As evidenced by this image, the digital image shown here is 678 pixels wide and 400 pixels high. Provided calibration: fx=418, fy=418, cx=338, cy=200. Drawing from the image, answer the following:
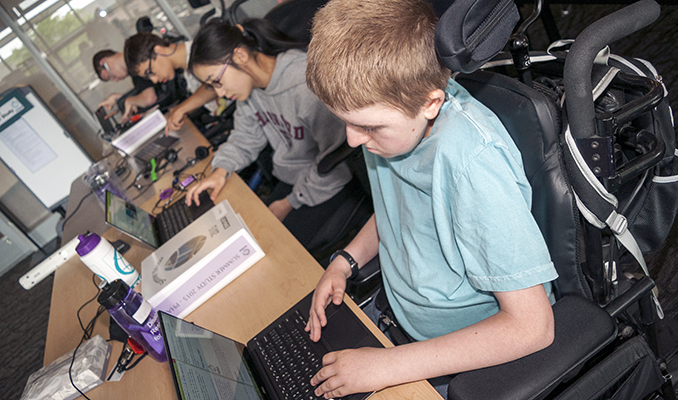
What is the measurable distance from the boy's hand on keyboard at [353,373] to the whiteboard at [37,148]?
4.04 metres

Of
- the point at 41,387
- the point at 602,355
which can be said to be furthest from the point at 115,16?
the point at 602,355

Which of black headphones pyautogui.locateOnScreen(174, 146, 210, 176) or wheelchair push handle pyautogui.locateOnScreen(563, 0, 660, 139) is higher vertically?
wheelchair push handle pyautogui.locateOnScreen(563, 0, 660, 139)

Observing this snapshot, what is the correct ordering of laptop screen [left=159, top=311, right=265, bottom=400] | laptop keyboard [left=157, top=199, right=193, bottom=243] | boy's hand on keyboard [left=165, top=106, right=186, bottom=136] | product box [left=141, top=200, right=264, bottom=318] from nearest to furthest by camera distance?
1. laptop screen [left=159, top=311, right=265, bottom=400]
2. product box [left=141, top=200, right=264, bottom=318]
3. laptop keyboard [left=157, top=199, right=193, bottom=243]
4. boy's hand on keyboard [left=165, top=106, right=186, bottom=136]

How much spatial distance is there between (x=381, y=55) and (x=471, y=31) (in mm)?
135

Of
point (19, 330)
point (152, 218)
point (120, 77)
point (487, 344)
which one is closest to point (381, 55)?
point (487, 344)

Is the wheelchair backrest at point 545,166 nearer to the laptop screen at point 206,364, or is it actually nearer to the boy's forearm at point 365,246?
the boy's forearm at point 365,246

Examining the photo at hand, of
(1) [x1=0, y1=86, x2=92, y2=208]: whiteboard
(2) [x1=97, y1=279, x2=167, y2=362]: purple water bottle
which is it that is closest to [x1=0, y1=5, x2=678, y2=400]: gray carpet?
(1) [x1=0, y1=86, x2=92, y2=208]: whiteboard

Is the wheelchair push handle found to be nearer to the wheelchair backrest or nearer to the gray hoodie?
the wheelchair backrest

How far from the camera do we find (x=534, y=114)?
2.32ft

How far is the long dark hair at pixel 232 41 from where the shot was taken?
1.43 meters

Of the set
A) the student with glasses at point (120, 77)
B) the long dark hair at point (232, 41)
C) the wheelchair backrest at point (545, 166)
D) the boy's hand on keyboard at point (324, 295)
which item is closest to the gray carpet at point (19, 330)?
the student with glasses at point (120, 77)

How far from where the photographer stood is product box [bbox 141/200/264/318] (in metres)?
1.02

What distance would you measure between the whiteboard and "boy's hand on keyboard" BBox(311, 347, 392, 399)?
404cm

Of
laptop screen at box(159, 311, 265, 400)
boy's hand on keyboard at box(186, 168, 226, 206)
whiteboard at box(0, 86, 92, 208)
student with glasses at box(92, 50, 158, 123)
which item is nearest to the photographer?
laptop screen at box(159, 311, 265, 400)
